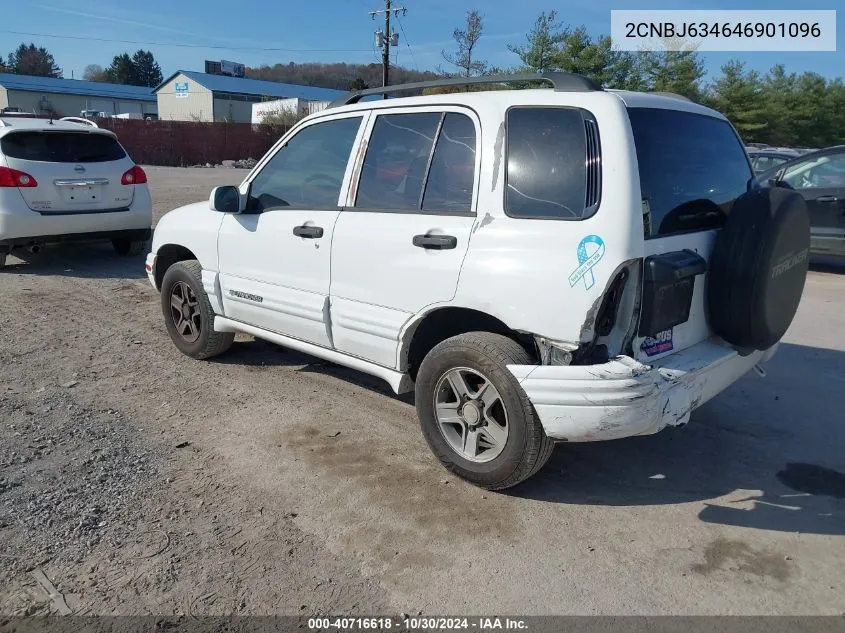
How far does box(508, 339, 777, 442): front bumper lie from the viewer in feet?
9.78

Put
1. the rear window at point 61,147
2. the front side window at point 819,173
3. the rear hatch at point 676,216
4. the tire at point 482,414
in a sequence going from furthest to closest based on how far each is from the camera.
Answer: the front side window at point 819,173 < the rear window at point 61,147 < the tire at point 482,414 < the rear hatch at point 676,216

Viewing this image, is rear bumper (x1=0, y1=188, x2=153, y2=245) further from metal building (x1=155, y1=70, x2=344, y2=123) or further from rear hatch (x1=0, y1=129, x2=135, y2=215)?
metal building (x1=155, y1=70, x2=344, y2=123)

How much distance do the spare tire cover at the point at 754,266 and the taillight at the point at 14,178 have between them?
778 centimetres

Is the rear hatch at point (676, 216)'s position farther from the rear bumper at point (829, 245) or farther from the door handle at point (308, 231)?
the rear bumper at point (829, 245)

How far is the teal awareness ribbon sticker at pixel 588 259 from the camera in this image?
299 cm

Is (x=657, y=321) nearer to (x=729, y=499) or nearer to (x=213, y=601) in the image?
(x=729, y=499)

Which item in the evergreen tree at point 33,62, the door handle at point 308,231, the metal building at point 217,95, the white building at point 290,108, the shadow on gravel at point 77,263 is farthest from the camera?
the evergreen tree at point 33,62

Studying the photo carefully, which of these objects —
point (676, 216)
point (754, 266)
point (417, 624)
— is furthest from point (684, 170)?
point (417, 624)

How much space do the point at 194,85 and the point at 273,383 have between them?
6452 centimetres

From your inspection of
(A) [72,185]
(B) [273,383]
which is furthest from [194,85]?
(B) [273,383]

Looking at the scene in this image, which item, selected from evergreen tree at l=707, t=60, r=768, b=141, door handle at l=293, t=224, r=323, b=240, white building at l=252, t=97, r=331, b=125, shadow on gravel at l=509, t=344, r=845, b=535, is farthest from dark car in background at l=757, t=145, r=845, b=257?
white building at l=252, t=97, r=331, b=125

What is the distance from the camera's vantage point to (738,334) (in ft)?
11.3

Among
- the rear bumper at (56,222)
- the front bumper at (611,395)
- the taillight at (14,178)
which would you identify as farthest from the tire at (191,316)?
the taillight at (14,178)

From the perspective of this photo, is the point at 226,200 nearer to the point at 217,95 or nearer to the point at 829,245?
the point at 829,245
